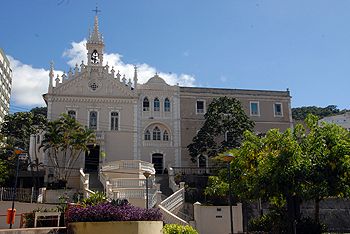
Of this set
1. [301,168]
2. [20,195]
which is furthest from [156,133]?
[301,168]

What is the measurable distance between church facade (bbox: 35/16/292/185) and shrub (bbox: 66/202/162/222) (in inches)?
861

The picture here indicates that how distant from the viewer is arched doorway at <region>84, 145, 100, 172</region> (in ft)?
132

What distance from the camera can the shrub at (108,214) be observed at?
17109 mm

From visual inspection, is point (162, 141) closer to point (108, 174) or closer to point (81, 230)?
point (108, 174)

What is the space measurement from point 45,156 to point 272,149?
2340 cm

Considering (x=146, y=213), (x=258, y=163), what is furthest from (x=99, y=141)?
(x=146, y=213)

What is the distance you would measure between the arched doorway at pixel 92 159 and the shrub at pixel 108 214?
73.1 feet

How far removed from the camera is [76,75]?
41.6m

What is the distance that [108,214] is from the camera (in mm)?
17188

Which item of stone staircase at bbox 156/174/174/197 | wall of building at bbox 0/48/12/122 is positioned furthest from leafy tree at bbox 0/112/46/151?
wall of building at bbox 0/48/12/122

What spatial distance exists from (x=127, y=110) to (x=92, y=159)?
5740mm

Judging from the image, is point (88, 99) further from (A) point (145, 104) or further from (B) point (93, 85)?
(A) point (145, 104)

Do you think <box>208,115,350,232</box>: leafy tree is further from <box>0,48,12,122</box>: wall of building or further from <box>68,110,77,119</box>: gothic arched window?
<box>0,48,12,122</box>: wall of building

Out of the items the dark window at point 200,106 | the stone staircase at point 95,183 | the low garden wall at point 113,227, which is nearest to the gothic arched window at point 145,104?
the dark window at point 200,106
